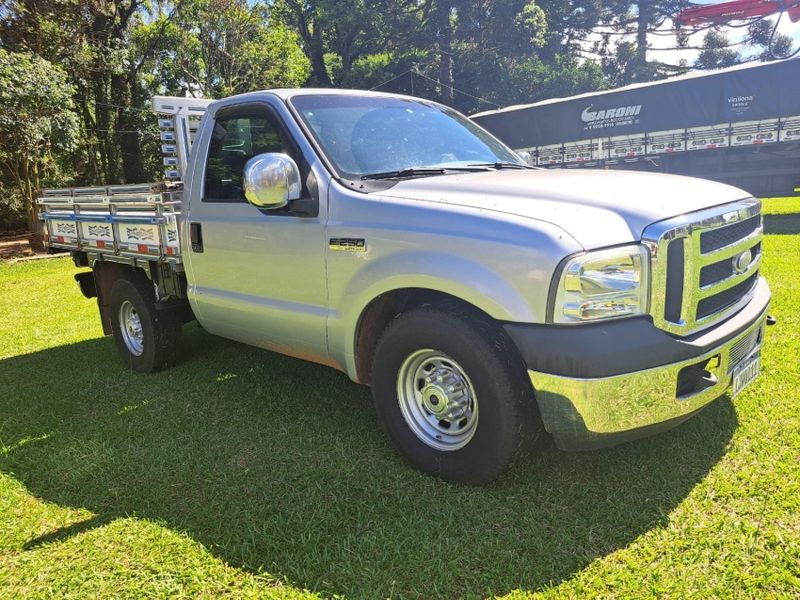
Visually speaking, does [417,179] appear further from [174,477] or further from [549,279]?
[174,477]

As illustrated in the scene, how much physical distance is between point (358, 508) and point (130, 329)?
3430 millimetres

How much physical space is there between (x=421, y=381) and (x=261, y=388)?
189 centimetres

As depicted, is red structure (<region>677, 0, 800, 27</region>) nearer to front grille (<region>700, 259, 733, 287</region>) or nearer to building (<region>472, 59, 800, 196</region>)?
building (<region>472, 59, 800, 196</region>)

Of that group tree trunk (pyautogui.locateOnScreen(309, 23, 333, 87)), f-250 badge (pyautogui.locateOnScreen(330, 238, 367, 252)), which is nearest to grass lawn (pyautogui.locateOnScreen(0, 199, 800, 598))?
f-250 badge (pyautogui.locateOnScreen(330, 238, 367, 252))

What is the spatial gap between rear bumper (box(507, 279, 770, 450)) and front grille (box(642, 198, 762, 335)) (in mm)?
111

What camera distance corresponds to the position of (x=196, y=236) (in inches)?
163

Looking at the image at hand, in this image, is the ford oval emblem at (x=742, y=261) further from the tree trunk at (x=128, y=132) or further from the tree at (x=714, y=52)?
the tree at (x=714, y=52)

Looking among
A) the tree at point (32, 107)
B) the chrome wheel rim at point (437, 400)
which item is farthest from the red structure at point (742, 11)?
the chrome wheel rim at point (437, 400)

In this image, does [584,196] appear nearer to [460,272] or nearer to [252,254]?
[460,272]

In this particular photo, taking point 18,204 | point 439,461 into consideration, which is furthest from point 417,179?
point 18,204

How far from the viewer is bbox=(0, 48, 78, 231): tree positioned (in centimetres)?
1470

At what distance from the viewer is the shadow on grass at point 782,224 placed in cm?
1023

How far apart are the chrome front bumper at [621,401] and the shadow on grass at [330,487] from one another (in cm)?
42

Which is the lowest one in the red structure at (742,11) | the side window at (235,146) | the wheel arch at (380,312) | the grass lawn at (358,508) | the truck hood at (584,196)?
the grass lawn at (358,508)
